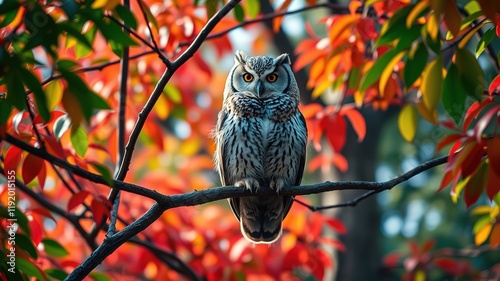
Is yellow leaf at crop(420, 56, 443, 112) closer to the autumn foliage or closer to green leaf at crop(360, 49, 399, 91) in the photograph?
the autumn foliage

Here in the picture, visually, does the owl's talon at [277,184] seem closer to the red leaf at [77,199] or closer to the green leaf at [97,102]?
the red leaf at [77,199]

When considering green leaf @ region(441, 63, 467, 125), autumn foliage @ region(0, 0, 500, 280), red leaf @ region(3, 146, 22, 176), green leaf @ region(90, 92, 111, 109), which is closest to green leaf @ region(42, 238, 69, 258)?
autumn foliage @ region(0, 0, 500, 280)

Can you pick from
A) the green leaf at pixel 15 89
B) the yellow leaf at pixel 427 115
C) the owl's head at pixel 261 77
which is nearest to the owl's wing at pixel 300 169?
the owl's head at pixel 261 77

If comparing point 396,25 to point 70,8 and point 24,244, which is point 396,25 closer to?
point 70,8

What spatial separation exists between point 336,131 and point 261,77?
49cm

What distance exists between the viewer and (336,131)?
133 inches

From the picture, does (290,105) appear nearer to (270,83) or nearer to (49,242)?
(270,83)

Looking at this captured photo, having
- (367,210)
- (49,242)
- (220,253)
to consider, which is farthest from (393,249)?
(49,242)

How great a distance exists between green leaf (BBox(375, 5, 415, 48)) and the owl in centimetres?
116

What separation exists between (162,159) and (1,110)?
6016 mm

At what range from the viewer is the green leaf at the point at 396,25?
5.76 ft

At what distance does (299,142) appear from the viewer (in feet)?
10.3

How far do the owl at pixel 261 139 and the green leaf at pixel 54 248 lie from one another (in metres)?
0.82

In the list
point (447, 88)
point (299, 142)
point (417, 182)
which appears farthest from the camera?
point (417, 182)
